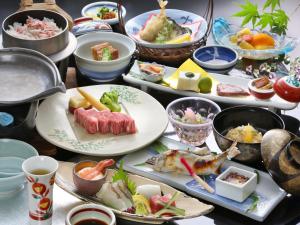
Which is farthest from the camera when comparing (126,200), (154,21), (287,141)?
(154,21)

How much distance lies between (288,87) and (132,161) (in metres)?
0.55

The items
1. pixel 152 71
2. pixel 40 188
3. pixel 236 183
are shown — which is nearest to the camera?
pixel 40 188

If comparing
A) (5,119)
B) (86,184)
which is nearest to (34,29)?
(5,119)

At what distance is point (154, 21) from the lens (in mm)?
2645

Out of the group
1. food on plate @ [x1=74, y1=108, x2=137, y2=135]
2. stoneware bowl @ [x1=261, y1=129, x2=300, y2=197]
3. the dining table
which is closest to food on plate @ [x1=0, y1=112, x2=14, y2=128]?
the dining table

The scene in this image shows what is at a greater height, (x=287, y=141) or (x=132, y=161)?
(x=287, y=141)

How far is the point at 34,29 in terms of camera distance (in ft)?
7.71

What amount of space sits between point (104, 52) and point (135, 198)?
2.54 ft

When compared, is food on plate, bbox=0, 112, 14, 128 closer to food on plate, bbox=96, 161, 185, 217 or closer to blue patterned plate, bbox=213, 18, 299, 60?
food on plate, bbox=96, 161, 185, 217

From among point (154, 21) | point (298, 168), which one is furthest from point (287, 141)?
point (154, 21)

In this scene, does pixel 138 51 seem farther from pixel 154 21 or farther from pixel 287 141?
pixel 287 141

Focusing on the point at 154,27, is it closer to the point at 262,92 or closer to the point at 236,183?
the point at 262,92

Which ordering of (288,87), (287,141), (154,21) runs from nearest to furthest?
(287,141), (288,87), (154,21)

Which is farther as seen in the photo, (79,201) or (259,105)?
(259,105)
